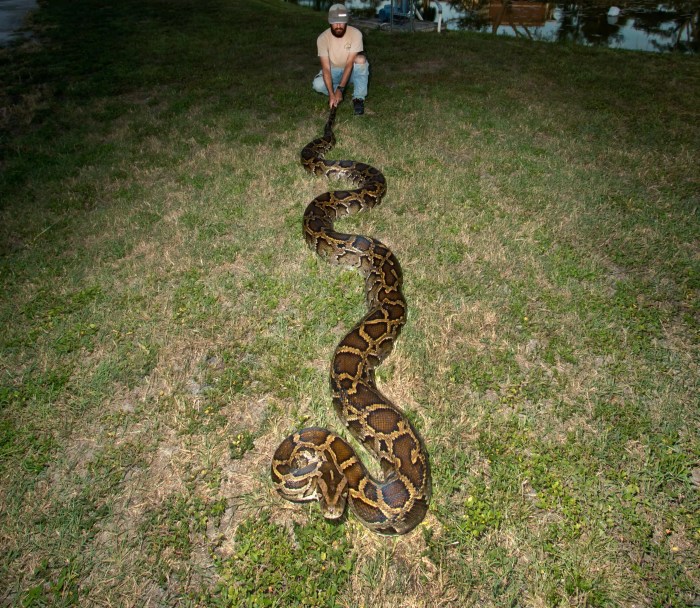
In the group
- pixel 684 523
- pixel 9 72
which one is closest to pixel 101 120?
pixel 9 72

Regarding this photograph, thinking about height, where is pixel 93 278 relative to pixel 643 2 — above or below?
below

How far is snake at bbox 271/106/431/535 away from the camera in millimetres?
4055

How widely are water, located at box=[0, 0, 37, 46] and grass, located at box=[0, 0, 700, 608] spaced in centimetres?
1166

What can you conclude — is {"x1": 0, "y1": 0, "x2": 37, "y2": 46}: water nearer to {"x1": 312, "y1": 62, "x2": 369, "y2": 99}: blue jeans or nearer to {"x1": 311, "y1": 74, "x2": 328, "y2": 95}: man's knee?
{"x1": 311, "y1": 74, "x2": 328, "y2": 95}: man's knee

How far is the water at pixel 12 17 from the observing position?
2014 cm

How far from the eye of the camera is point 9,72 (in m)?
15.4

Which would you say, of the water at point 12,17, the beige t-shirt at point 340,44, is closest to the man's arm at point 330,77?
the beige t-shirt at point 340,44

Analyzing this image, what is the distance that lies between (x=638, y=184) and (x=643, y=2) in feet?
100

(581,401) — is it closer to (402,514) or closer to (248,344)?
(402,514)

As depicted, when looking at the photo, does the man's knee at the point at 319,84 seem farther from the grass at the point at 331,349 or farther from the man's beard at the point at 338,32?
the man's beard at the point at 338,32

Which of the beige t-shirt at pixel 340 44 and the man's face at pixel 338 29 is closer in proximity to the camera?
the man's face at pixel 338 29

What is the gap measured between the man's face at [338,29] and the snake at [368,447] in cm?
767

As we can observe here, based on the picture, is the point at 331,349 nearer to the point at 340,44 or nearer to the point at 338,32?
the point at 338,32

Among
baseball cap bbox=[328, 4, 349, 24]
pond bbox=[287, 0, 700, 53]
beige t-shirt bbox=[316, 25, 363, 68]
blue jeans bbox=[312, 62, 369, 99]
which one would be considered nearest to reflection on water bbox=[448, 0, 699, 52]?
pond bbox=[287, 0, 700, 53]
